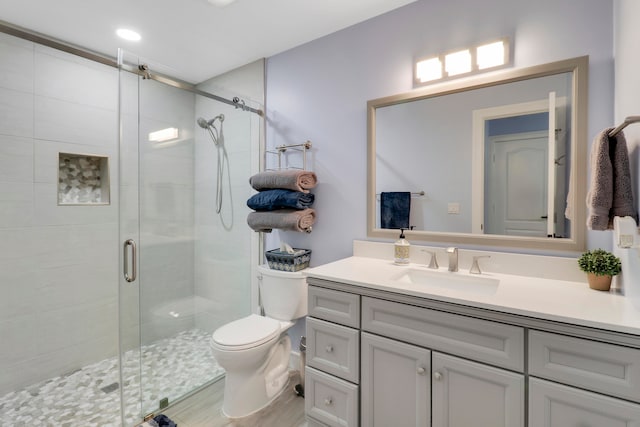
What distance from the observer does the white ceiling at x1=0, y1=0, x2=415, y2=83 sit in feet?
5.96

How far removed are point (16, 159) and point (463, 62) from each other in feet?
9.29

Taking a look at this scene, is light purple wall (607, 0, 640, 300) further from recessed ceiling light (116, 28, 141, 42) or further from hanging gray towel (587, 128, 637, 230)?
recessed ceiling light (116, 28, 141, 42)

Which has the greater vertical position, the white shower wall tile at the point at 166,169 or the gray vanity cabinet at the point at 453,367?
the white shower wall tile at the point at 166,169

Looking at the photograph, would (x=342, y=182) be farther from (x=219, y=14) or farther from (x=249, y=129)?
(x=219, y=14)

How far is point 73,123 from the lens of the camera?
2.21m

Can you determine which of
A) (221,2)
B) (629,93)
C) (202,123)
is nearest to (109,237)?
(202,123)

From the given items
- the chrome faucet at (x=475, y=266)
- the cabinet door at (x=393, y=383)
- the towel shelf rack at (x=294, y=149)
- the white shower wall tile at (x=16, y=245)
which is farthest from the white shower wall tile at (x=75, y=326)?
the chrome faucet at (x=475, y=266)

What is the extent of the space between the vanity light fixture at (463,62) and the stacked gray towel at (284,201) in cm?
95

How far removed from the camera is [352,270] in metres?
1.63

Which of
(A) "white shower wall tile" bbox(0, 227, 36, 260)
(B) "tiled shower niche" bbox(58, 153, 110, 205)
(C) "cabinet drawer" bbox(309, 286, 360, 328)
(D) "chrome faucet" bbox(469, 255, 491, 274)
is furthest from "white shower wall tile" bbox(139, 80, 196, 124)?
(D) "chrome faucet" bbox(469, 255, 491, 274)

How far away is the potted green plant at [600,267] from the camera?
121cm

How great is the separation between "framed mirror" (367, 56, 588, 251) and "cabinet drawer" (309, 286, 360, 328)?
2.00 feet

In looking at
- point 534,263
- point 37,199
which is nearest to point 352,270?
→ point 534,263

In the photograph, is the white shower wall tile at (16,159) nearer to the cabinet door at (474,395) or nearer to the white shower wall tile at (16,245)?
the white shower wall tile at (16,245)
